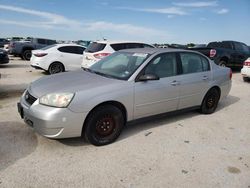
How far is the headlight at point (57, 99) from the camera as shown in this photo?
11.7ft

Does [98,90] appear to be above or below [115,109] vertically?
above

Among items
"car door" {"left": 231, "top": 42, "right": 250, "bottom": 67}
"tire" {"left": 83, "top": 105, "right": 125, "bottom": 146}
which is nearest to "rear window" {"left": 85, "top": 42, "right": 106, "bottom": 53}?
"tire" {"left": 83, "top": 105, "right": 125, "bottom": 146}

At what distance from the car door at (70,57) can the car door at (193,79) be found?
688cm

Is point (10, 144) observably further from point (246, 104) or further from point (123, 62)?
point (246, 104)

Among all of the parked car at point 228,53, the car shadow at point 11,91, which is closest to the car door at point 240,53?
the parked car at point 228,53

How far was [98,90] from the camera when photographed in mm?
3824

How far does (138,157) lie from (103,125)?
0.75 m

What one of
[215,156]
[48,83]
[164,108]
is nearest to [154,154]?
[215,156]

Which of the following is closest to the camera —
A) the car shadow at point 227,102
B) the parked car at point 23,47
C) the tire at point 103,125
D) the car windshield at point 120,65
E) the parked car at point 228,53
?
the tire at point 103,125

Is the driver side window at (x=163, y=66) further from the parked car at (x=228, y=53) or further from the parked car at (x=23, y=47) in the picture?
the parked car at (x=23, y=47)

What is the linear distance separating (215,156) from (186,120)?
1606mm

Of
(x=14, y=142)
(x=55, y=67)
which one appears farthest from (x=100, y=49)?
(x=14, y=142)

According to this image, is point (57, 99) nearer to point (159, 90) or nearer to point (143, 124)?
point (159, 90)

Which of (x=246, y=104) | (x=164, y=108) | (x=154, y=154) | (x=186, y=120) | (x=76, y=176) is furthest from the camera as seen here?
(x=246, y=104)
